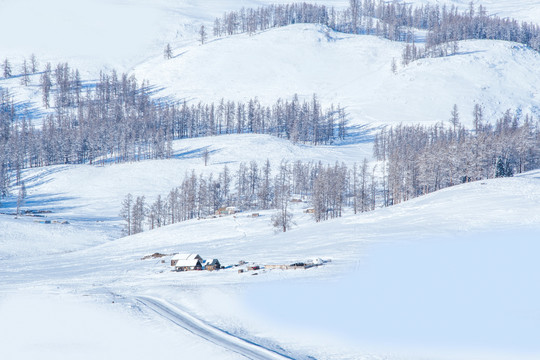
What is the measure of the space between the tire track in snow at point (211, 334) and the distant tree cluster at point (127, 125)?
103921 mm

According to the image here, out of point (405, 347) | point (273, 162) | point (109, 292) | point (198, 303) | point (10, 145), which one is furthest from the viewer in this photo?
point (10, 145)

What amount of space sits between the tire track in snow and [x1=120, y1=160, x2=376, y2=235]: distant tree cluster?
39096mm

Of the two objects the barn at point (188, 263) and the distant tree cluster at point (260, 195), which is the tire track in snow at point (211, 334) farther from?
the distant tree cluster at point (260, 195)

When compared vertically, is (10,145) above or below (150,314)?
above

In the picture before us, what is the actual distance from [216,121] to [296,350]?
153822mm

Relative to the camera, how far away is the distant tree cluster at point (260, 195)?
88.6 metres

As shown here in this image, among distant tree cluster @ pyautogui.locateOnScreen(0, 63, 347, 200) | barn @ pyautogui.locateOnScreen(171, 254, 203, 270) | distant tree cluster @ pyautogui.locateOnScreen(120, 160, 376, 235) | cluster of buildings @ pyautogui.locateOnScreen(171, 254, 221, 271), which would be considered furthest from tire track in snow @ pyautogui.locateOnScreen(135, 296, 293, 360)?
distant tree cluster @ pyautogui.locateOnScreen(0, 63, 347, 200)

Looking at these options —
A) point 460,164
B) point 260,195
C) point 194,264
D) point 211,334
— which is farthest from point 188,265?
point 260,195

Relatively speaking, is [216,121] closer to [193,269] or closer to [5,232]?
[5,232]

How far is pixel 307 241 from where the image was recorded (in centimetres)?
5659

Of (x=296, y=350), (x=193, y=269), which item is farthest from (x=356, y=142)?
(x=296, y=350)

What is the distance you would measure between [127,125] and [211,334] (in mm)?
137060

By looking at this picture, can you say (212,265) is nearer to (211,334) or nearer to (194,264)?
(194,264)

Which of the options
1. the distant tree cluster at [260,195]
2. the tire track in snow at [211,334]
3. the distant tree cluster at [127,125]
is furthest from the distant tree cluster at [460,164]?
the distant tree cluster at [127,125]
